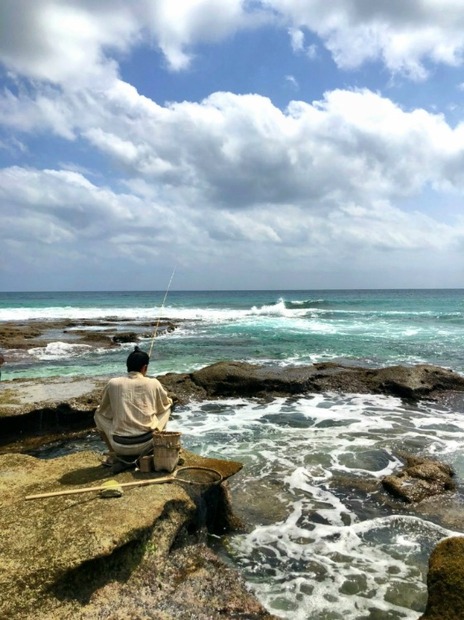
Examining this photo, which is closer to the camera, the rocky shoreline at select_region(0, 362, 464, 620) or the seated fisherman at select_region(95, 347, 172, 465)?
the rocky shoreline at select_region(0, 362, 464, 620)

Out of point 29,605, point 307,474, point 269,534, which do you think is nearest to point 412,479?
point 307,474

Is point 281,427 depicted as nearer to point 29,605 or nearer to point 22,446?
point 22,446

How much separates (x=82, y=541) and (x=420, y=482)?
457 cm

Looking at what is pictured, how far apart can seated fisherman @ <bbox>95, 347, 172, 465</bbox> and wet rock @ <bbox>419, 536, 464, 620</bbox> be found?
2.89 m

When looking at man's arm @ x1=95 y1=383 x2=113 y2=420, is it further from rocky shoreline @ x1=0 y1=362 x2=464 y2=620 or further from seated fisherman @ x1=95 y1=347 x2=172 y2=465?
rocky shoreline @ x1=0 y1=362 x2=464 y2=620

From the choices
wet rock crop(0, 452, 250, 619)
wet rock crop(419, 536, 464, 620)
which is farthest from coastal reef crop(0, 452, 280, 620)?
wet rock crop(419, 536, 464, 620)

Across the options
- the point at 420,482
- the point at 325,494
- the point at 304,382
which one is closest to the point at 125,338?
the point at 304,382

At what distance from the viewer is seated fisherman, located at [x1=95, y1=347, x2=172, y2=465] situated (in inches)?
190

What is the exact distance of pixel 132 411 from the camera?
484cm

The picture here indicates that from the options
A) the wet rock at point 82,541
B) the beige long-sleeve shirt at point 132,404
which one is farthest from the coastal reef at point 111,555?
the beige long-sleeve shirt at point 132,404

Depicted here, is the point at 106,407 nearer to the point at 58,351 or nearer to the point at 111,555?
the point at 111,555

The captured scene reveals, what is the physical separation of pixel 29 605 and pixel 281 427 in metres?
6.47

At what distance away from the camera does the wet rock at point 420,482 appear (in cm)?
587

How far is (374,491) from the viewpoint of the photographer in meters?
6.19
